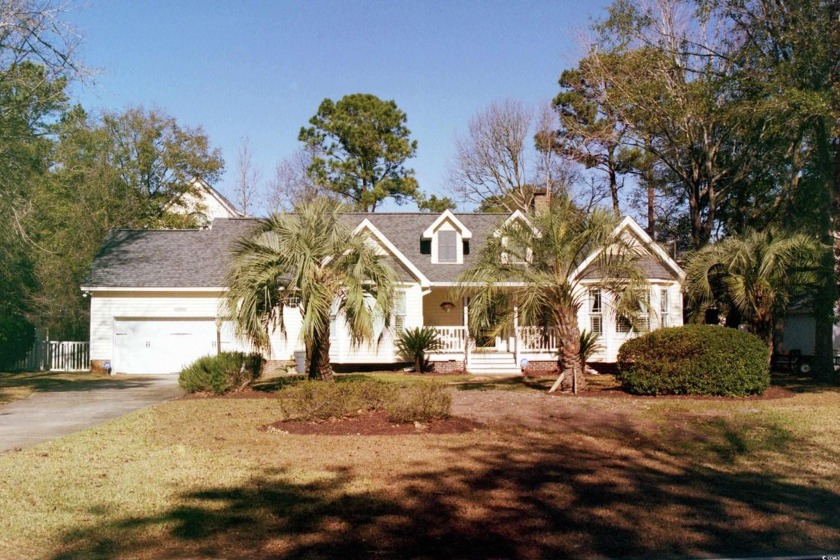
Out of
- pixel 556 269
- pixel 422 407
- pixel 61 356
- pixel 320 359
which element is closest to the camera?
pixel 422 407

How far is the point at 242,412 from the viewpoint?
50.6 ft

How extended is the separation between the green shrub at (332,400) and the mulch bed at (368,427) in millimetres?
153

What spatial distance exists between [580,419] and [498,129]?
109ft

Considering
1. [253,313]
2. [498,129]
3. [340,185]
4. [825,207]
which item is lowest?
[253,313]

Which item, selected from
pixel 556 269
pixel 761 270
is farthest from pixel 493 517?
pixel 761 270

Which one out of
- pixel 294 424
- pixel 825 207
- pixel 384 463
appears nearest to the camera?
pixel 384 463

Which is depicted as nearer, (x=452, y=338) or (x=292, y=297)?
(x=292, y=297)

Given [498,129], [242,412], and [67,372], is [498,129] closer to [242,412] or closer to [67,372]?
[67,372]

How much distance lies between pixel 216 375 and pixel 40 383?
30.9ft

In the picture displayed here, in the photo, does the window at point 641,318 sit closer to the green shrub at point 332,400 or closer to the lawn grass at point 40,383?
the green shrub at point 332,400

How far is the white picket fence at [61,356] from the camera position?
3162cm

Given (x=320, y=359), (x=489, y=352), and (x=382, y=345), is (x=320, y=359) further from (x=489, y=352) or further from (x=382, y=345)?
(x=489, y=352)

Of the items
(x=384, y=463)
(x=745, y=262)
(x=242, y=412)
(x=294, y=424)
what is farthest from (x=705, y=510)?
(x=745, y=262)

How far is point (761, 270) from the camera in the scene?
72.9 feet
